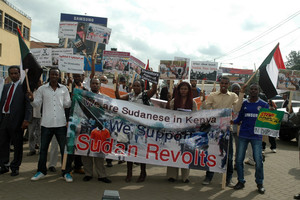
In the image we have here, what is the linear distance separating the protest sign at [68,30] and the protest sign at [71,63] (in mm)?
1017

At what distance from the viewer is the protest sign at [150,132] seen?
543cm

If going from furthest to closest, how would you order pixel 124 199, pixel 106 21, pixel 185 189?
1. pixel 106 21
2. pixel 185 189
3. pixel 124 199

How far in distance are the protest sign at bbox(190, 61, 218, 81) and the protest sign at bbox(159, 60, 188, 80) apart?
1.18 meters

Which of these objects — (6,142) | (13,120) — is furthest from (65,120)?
(6,142)

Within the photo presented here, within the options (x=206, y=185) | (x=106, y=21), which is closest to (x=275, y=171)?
(x=206, y=185)

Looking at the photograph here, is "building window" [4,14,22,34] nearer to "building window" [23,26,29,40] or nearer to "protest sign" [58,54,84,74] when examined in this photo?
"building window" [23,26,29,40]

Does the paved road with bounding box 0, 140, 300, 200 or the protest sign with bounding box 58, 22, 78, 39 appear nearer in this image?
the paved road with bounding box 0, 140, 300, 200

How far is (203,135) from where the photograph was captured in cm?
547

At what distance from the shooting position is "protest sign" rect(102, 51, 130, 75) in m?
10.8

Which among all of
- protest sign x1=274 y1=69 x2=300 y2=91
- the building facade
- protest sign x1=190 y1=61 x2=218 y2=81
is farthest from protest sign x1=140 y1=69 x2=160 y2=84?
the building facade

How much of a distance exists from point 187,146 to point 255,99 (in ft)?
5.12

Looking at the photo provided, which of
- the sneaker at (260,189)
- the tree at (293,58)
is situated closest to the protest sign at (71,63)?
the sneaker at (260,189)

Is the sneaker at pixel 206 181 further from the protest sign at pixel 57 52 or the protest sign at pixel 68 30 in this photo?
the protest sign at pixel 68 30

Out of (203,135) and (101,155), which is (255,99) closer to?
(203,135)
